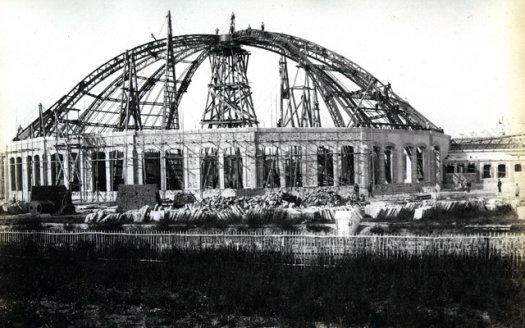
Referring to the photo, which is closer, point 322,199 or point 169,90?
point 322,199

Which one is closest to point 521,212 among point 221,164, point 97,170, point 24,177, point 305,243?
point 305,243

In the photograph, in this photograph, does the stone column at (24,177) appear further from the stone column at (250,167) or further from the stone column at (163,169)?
the stone column at (250,167)

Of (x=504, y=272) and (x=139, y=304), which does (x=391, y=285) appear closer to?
(x=504, y=272)

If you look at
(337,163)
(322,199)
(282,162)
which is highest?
(282,162)

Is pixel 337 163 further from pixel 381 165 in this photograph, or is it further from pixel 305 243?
pixel 305 243

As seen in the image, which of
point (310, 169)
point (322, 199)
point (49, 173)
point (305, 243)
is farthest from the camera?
point (49, 173)

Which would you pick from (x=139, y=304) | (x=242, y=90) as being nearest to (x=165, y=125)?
(x=242, y=90)
